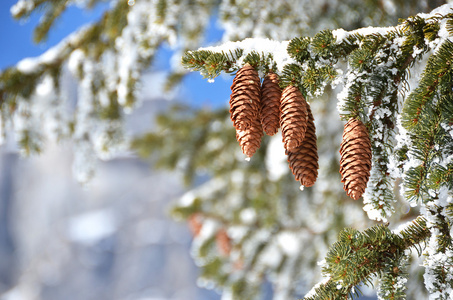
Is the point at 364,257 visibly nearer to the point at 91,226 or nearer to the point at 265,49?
the point at 265,49

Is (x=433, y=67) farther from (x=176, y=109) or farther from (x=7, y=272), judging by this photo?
(x=7, y=272)

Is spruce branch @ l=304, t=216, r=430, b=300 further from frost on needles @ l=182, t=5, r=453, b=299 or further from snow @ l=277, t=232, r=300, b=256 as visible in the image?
snow @ l=277, t=232, r=300, b=256

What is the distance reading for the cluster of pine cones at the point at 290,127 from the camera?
614 mm

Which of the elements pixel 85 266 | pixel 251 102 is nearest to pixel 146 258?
pixel 85 266

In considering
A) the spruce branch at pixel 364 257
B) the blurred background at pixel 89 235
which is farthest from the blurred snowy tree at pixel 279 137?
the blurred background at pixel 89 235

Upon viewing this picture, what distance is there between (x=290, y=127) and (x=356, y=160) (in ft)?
0.40

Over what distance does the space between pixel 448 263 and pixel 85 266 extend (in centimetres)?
2285

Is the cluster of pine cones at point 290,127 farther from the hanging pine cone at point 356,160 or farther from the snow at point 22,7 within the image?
the snow at point 22,7

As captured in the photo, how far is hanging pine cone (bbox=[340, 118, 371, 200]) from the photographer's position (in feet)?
1.99

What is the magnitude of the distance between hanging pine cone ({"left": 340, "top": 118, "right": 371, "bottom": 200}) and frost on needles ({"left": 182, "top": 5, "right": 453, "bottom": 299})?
0.04 metres

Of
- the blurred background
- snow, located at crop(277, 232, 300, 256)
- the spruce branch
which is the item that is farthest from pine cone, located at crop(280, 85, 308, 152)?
the blurred background

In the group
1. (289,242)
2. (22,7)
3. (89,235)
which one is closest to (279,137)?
(289,242)

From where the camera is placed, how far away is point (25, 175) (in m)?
22.1

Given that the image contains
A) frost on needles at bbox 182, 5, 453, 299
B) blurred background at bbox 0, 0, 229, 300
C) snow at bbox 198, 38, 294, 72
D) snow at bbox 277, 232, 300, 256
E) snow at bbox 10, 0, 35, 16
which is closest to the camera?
frost on needles at bbox 182, 5, 453, 299
